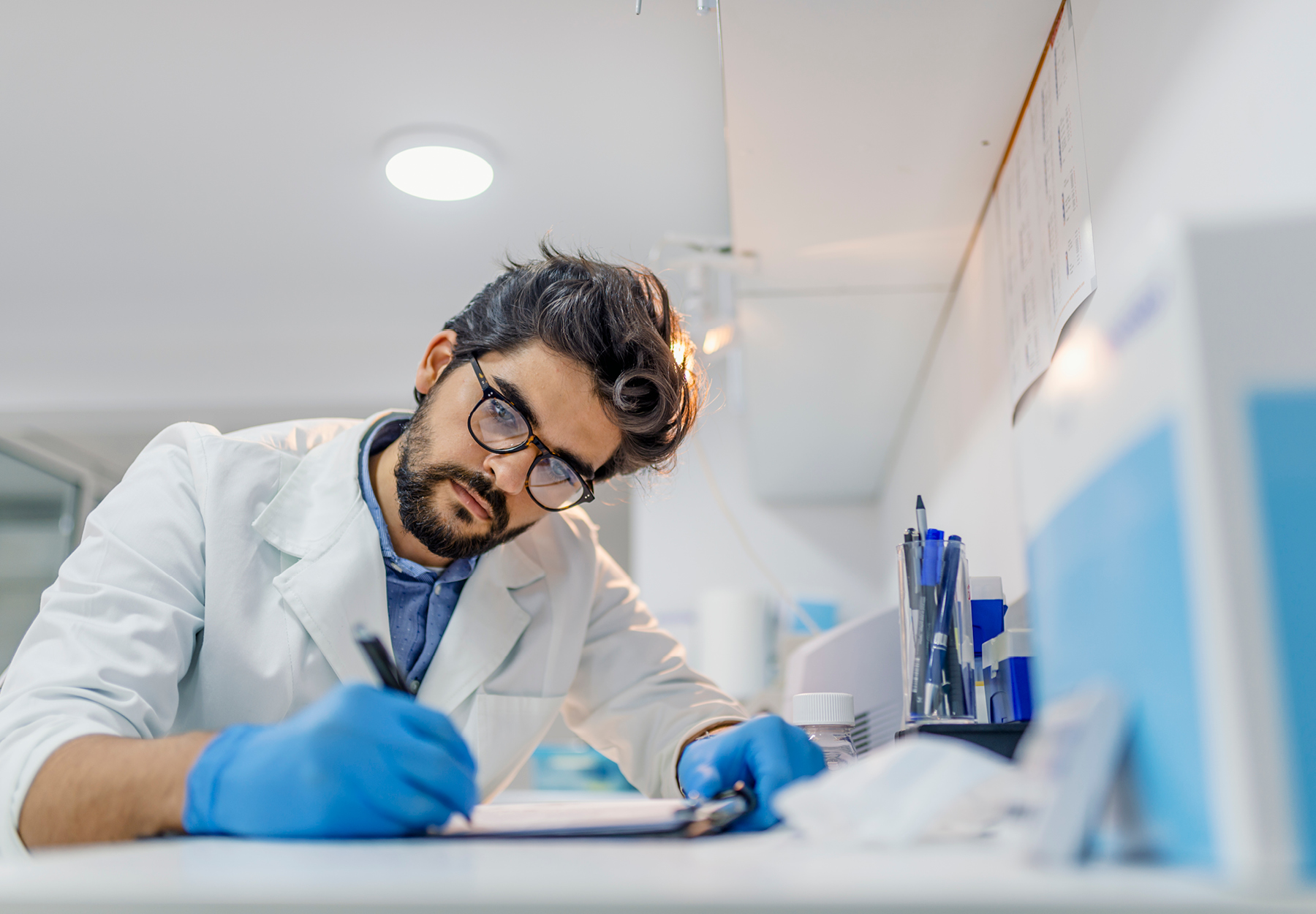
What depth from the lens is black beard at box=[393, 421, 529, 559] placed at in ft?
3.87

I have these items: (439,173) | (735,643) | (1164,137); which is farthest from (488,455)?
(735,643)

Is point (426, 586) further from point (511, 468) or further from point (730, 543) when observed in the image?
point (730, 543)

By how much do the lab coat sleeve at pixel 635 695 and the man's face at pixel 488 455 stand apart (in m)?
0.29

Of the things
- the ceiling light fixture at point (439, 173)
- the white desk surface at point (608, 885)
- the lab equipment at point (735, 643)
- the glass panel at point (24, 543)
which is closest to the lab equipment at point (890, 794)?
the white desk surface at point (608, 885)

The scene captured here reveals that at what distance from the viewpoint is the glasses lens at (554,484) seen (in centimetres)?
120

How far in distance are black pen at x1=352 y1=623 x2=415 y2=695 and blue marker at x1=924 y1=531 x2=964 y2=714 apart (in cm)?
51

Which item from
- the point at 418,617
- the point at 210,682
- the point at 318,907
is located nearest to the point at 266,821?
the point at 318,907

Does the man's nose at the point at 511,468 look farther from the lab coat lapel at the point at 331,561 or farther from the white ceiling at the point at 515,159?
the white ceiling at the point at 515,159

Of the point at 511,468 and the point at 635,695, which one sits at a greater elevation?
the point at 511,468

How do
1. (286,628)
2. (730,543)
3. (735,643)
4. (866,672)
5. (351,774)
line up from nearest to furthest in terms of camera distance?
1. (351,774)
2. (286,628)
3. (866,672)
4. (735,643)
5. (730,543)

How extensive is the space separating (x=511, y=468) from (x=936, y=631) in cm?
52

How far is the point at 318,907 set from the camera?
35 centimetres

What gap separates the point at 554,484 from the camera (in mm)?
1222

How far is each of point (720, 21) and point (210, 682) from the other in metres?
0.94
